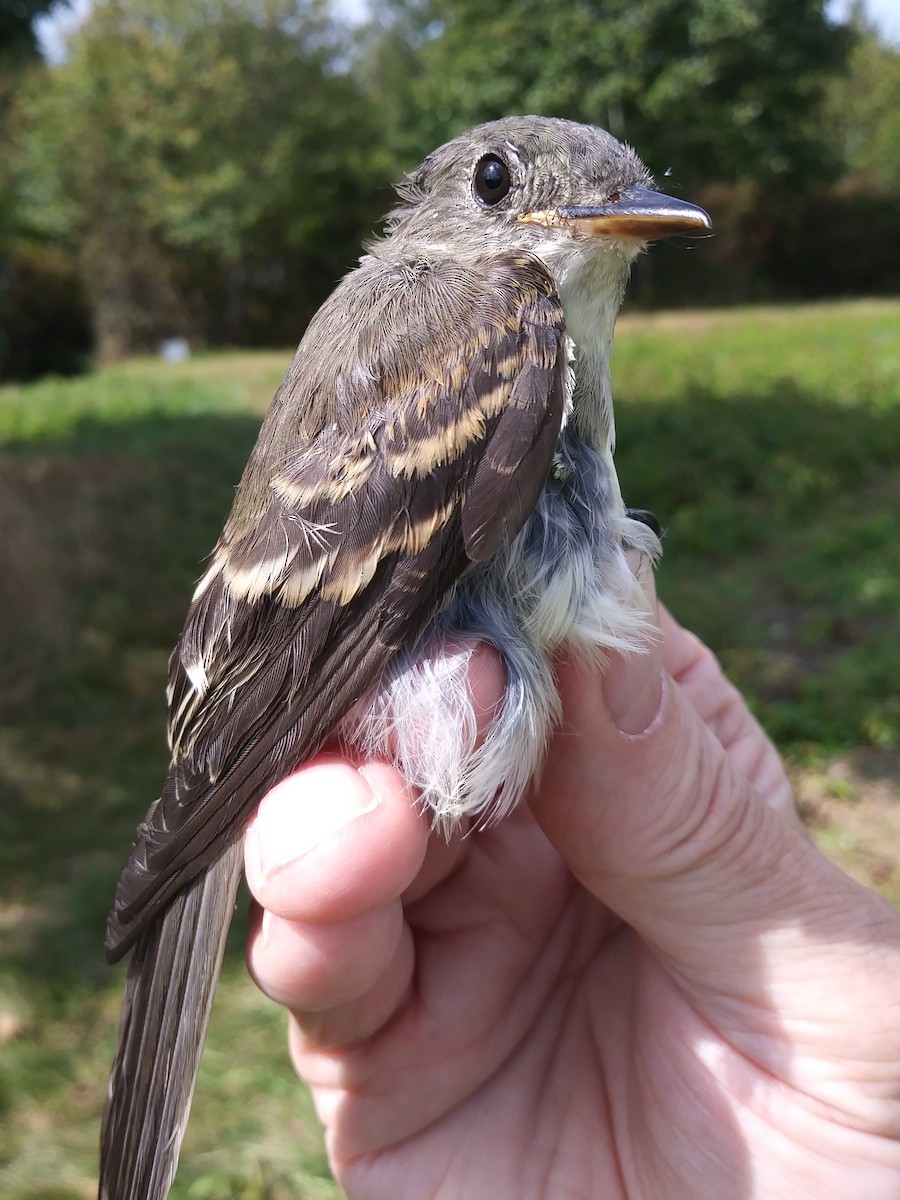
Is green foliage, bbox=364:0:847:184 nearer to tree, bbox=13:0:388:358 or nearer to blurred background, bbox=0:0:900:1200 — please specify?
blurred background, bbox=0:0:900:1200

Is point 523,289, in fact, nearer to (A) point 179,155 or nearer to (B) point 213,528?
(B) point 213,528

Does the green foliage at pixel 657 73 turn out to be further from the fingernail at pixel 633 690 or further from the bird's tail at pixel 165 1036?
the bird's tail at pixel 165 1036

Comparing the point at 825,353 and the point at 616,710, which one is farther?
the point at 825,353

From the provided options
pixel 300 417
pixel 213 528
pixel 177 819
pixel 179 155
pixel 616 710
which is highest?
pixel 179 155

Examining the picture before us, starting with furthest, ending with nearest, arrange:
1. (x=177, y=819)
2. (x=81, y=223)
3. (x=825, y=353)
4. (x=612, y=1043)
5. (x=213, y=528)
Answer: (x=81, y=223) < (x=825, y=353) < (x=213, y=528) < (x=612, y=1043) < (x=177, y=819)

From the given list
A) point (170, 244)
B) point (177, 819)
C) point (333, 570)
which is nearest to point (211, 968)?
point (177, 819)

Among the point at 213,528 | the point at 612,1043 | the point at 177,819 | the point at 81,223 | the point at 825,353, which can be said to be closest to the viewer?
the point at 177,819

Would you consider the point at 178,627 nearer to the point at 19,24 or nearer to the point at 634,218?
the point at 19,24

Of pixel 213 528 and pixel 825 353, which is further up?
pixel 825 353

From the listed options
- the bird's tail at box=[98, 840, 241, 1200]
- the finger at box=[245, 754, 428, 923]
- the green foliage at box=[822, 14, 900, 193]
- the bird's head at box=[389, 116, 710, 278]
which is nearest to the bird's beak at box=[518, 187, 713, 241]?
the bird's head at box=[389, 116, 710, 278]

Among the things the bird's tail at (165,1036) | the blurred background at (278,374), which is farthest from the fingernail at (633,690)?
the blurred background at (278,374)
